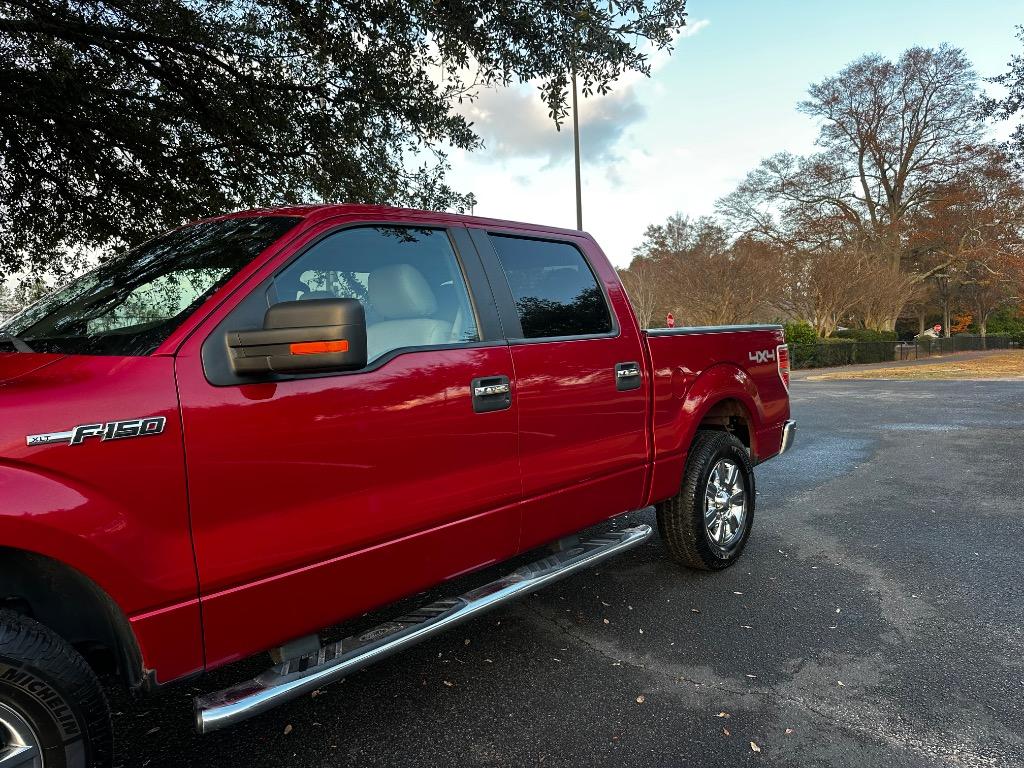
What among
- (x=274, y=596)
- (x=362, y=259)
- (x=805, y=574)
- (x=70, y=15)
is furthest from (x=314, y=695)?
(x=70, y=15)

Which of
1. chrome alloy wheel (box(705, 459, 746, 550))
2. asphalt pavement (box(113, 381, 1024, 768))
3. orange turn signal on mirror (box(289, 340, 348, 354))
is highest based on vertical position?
orange turn signal on mirror (box(289, 340, 348, 354))

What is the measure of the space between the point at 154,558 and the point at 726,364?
3.35m

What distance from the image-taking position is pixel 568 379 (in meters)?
3.10

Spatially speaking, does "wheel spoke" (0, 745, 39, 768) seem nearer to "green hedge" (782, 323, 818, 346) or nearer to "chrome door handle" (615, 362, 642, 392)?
"chrome door handle" (615, 362, 642, 392)

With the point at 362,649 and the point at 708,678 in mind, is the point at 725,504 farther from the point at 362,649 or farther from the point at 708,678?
the point at 362,649

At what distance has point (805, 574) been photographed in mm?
4047

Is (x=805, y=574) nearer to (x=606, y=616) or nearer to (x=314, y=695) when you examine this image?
(x=606, y=616)

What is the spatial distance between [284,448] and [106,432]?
50 cm

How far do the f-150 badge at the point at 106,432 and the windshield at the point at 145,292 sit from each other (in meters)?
0.25

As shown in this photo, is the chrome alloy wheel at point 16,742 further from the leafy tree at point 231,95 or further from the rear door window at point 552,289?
the leafy tree at point 231,95

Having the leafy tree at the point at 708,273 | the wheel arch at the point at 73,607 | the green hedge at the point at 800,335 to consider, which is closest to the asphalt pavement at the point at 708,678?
the wheel arch at the point at 73,607

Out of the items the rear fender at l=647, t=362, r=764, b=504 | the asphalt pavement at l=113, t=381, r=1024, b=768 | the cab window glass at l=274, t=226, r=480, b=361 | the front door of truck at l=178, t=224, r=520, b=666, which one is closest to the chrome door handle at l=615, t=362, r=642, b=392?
the rear fender at l=647, t=362, r=764, b=504

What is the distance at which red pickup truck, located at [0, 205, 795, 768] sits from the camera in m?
1.76

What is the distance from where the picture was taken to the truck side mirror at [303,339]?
191 cm
